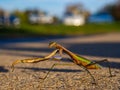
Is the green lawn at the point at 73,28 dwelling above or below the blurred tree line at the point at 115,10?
below

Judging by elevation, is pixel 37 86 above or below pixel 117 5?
below

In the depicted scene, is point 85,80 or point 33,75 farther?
point 33,75

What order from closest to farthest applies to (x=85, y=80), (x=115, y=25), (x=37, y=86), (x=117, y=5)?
(x=37, y=86)
(x=85, y=80)
(x=115, y=25)
(x=117, y=5)

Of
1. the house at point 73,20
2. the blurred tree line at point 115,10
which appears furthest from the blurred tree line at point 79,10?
the house at point 73,20

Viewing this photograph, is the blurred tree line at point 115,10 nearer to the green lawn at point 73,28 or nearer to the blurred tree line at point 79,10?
the blurred tree line at point 79,10

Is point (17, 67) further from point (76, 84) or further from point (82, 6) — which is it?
point (82, 6)

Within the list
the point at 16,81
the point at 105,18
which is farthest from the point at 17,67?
the point at 105,18

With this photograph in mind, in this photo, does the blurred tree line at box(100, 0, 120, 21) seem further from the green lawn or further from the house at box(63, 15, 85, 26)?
the green lawn

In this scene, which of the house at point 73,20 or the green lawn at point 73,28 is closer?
the green lawn at point 73,28

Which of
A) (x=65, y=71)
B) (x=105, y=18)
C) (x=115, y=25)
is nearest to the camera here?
(x=65, y=71)

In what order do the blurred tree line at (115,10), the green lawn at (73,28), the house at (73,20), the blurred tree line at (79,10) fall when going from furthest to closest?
the blurred tree line at (115,10)
the house at (73,20)
the blurred tree line at (79,10)
the green lawn at (73,28)

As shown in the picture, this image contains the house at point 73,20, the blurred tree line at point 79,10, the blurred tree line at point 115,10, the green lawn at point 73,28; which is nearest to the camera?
the green lawn at point 73,28
